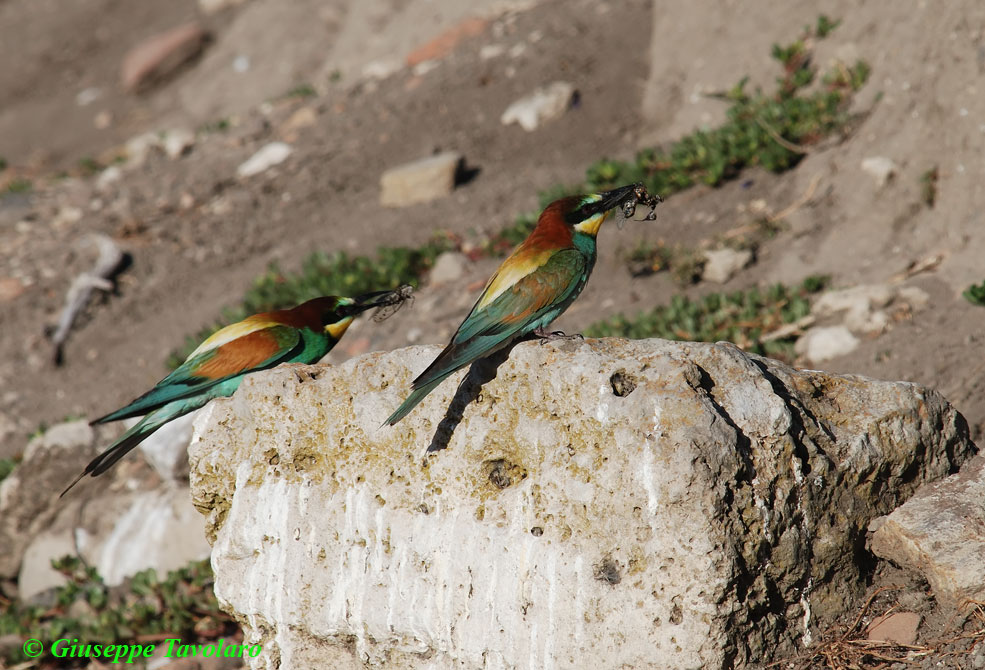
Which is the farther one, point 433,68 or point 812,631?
point 433,68

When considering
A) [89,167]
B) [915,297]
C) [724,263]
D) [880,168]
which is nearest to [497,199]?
[724,263]

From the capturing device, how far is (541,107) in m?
8.18

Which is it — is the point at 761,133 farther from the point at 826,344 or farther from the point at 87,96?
the point at 87,96

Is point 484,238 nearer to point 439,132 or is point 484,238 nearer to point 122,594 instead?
point 439,132

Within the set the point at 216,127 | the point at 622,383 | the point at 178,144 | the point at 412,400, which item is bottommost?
the point at 216,127

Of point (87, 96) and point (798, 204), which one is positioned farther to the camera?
point (87, 96)

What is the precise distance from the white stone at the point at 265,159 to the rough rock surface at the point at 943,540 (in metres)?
6.94

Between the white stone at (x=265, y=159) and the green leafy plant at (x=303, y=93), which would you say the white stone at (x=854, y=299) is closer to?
the white stone at (x=265, y=159)

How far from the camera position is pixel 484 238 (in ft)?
23.2

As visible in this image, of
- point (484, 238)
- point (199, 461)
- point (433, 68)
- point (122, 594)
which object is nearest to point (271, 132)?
point (433, 68)

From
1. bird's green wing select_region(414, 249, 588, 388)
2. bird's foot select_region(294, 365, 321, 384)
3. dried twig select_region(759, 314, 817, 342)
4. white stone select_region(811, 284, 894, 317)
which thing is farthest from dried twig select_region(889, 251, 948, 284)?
bird's foot select_region(294, 365, 321, 384)

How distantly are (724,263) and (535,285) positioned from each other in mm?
2678

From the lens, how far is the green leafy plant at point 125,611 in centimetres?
462

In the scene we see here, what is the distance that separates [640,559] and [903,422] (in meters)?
0.94
